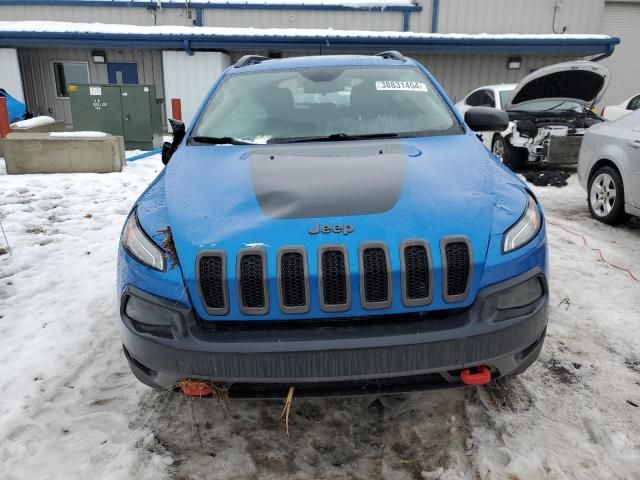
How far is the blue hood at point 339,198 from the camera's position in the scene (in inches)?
72.8

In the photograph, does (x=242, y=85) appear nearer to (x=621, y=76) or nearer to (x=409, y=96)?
(x=409, y=96)

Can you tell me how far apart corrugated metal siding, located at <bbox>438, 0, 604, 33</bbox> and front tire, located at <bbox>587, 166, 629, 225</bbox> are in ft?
47.7

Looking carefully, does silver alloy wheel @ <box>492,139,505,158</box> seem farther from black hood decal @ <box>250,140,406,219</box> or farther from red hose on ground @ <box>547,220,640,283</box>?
black hood decal @ <box>250,140,406,219</box>

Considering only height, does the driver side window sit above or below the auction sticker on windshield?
below

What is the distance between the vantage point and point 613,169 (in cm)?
541

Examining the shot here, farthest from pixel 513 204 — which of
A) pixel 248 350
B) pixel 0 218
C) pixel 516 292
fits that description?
pixel 0 218

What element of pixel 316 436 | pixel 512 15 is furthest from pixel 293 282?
pixel 512 15

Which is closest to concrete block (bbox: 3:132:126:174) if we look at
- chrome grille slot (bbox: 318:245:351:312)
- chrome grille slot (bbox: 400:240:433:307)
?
chrome grille slot (bbox: 318:245:351:312)

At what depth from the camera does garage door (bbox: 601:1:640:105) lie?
1867 centimetres

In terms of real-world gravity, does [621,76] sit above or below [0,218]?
above

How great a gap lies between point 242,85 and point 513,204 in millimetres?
2079

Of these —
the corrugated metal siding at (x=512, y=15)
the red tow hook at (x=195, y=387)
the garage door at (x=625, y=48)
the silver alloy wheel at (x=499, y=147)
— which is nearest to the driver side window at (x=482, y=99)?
the silver alloy wheel at (x=499, y=147)

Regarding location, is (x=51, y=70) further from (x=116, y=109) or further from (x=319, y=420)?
(x=319, y=420)

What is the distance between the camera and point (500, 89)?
9305 mm
